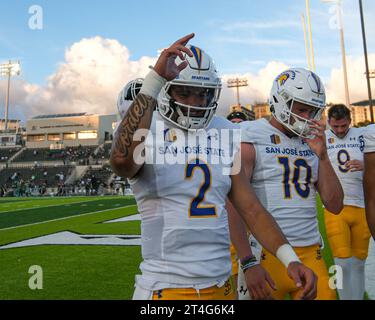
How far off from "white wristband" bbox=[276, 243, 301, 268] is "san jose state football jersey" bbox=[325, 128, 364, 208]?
104 inches

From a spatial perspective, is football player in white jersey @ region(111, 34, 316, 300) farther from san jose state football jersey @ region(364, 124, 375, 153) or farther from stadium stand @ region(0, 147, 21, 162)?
stadium stand @ region(0, 147, 21, 162)

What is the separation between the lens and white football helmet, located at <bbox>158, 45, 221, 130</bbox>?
6.67 feet

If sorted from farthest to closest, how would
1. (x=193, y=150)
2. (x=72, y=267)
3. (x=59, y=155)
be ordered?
(x=59, y=155) → (x=72, y=267) → (x=193, y=150)

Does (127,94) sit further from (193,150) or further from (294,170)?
(193,150)

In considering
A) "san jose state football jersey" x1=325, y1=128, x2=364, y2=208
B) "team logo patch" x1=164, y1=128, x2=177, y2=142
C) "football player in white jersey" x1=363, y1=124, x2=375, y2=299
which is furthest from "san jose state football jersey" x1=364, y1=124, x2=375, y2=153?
"team logo patch" x1=164, y1=128, x2=177, y2=142

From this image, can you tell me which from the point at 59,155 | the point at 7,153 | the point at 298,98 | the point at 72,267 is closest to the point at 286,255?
the point at 298,98

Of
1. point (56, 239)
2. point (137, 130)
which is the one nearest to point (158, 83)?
point (137, 130)

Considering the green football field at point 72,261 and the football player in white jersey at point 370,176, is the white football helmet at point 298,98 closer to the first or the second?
the football player in white jersey at point 370,176

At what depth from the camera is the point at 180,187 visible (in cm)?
191

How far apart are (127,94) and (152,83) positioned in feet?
6.05

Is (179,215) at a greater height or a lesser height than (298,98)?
lesser

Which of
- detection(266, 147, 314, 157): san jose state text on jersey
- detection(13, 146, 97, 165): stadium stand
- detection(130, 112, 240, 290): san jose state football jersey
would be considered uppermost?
detection(13, 146, 97, 165): stadium stand

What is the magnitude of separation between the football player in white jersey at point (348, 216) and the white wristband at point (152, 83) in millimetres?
2615
